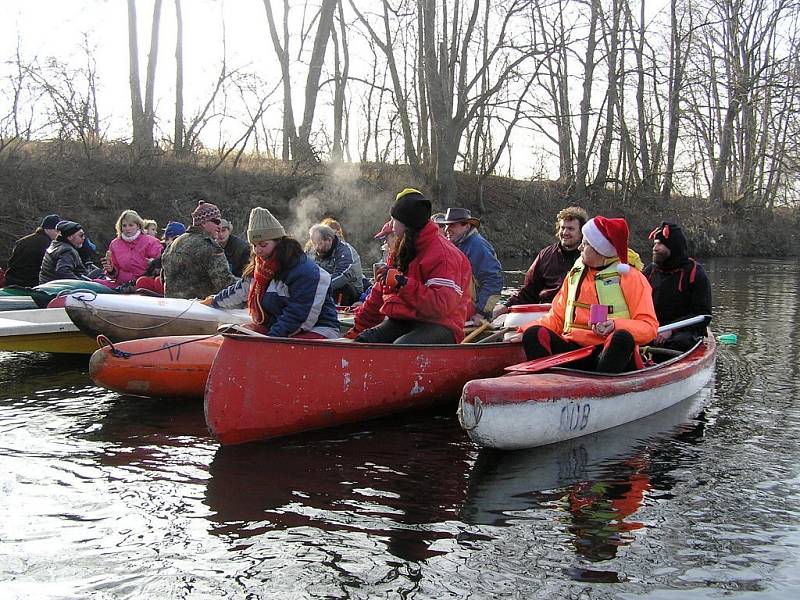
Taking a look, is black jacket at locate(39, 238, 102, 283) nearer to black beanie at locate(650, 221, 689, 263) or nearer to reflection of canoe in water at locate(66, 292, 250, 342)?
reflection of canoe in water at locate(66, 292, 250, 342)

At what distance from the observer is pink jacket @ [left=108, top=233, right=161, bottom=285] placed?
9.91m

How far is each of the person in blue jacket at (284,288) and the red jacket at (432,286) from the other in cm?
45

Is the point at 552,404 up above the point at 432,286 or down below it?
below

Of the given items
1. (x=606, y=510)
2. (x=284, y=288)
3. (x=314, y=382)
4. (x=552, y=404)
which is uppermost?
(x=284, y=288)

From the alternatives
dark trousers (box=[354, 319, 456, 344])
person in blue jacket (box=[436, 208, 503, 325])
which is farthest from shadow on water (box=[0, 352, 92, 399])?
person in blue jacket (box=[436, 208, 503, 325])

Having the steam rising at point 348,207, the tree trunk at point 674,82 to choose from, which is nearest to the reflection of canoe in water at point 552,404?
the steam rising at point 348,207

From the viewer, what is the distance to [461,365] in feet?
20.6

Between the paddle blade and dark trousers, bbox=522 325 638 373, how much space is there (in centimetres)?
11

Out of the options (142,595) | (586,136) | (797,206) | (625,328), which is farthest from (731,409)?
(797,206)

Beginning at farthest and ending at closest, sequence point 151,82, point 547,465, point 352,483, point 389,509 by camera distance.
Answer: point 151,82 < point 547,465 < point 352,483 < point 389,509

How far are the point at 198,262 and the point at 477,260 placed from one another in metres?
2.53

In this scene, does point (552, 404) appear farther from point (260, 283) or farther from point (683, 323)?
point (683, 323)

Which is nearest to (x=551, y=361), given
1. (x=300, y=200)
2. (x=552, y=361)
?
(x=552, y=361)

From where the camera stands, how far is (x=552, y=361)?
5641mm
